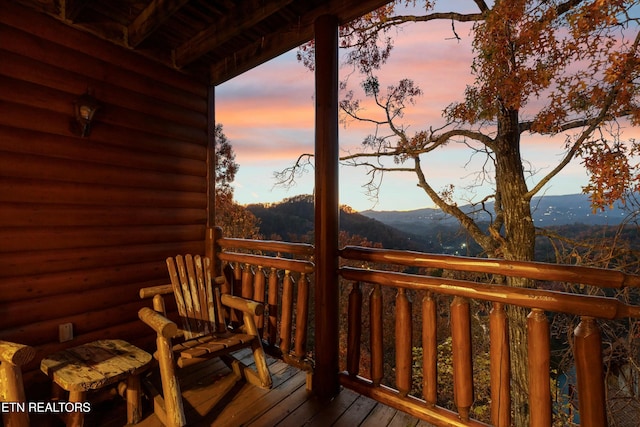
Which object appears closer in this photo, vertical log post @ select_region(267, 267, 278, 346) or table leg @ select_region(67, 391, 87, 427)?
table leg @ select_region(67, 391, 87, 427)

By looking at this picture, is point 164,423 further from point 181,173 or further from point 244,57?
point 244,57

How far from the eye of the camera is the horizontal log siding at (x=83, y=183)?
1.96 m

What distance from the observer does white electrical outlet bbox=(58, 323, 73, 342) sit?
215cm

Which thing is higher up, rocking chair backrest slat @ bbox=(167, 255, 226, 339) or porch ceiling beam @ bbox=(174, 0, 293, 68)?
porch ceiling beam @ bbox=(174, 0, 293, 68)

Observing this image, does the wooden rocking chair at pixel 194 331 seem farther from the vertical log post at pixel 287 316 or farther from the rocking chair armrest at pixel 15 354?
the rocking chair armrest at pixel 15 354

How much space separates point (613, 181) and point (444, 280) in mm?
4025

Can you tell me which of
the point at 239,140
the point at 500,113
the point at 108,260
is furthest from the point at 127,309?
Answer: the point at 239,140

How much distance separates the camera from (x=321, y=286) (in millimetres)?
2027

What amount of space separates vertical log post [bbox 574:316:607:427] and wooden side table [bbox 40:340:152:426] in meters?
2.11

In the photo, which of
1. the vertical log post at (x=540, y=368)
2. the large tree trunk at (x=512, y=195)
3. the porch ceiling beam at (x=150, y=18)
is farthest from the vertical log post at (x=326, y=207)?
the large tree trunk at (x=512, y=195)

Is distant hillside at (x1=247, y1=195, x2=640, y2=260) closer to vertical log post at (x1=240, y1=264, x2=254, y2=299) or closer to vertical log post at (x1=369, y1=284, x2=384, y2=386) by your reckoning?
vertical log post at (x1=240, y1=264, x2=254, y2=299)

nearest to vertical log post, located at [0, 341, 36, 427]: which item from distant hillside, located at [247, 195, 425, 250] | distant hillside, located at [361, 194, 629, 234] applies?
distant hillside, located at [361, 194, 629, 234]

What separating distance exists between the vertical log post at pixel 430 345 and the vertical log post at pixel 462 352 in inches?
5.0

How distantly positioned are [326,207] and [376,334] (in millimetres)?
870
